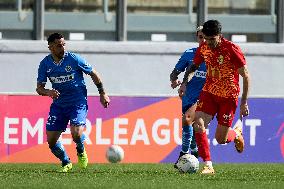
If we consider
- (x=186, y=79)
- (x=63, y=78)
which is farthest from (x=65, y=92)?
(x=186, y=79)

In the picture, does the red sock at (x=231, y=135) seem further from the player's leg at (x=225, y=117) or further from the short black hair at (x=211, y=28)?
the short black hair at (x=211, y=28)

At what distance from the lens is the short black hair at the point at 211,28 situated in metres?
11.9

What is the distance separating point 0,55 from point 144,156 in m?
3.58

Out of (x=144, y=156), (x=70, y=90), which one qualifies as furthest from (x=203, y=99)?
(x=144, y=156)

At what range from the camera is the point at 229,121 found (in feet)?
41.8

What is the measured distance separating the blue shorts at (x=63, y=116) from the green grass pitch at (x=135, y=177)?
0.60m

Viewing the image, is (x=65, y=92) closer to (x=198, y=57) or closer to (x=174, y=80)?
(x=174, y=80)

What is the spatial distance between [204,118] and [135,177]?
3.88 ft

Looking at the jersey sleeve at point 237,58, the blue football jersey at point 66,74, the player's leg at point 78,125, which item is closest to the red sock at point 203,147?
the jersey sleeve at point 237,58

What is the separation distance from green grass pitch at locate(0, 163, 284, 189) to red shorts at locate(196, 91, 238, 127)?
0.73 m

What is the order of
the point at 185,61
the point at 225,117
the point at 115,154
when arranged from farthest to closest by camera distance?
the point at 115,154, the point at 185,61, the point at 225,117

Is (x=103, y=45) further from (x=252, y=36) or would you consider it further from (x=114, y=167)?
(x=114, y=167)

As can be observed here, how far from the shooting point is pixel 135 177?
12.3 m

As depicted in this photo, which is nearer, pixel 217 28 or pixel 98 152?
pixel 217 28
